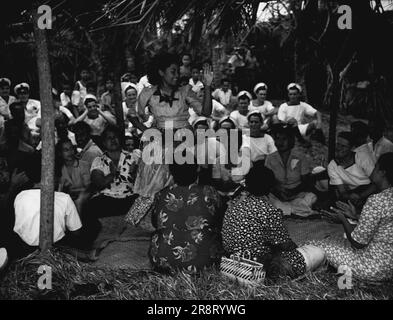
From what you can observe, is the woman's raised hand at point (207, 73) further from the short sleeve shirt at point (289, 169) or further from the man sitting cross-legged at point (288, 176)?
the short sleeve shirt at point (289, 169)

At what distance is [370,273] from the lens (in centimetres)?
393

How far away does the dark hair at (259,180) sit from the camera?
396cm

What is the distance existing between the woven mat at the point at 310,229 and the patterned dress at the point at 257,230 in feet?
3.15

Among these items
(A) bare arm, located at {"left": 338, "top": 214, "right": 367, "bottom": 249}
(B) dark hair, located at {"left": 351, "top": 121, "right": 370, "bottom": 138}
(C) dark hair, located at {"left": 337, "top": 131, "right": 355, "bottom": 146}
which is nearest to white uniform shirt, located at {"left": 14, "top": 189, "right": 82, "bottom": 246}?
(A) bare arm, located at {"left": 338, "top": 214, "right": 367, "bottom": 249}

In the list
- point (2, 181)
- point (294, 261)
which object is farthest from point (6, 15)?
point (294, 261)

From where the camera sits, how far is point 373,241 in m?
3.96

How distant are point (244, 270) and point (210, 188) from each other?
67 centimetres

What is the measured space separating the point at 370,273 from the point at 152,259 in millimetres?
1626

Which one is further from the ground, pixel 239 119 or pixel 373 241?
pixel 239 119

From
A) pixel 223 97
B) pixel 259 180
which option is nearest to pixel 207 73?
pixel 259 180

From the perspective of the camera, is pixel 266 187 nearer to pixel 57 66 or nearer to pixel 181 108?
pixel 181 108

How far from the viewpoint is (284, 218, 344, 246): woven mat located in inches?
199

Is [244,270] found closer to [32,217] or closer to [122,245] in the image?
[122,245]
